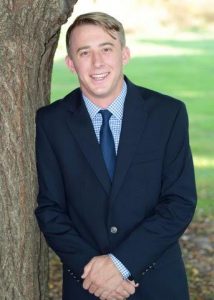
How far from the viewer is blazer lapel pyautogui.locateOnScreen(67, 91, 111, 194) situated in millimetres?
3064

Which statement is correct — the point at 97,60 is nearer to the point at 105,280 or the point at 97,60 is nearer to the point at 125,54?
the point at 125,54

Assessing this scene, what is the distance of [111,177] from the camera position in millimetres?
3094

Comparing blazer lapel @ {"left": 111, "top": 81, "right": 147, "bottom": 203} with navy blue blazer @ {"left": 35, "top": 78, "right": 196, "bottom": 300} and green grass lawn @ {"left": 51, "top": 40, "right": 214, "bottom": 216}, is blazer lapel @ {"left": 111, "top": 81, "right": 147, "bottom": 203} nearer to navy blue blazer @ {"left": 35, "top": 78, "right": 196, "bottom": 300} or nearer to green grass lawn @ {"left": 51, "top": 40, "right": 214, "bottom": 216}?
navy blue blazer @ {"left": 35, "top": 78, "right": 196, "bottom": 300}

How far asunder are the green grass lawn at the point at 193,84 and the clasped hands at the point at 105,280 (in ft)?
17.9

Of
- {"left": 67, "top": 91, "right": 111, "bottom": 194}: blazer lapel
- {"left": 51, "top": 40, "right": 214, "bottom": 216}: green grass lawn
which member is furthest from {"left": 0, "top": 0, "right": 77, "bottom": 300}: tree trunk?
{"left": 51, "top": 40, "right": 214, "bottom": 216}: green grass lawn

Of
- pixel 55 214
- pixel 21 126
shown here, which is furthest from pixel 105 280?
pixel 21 126

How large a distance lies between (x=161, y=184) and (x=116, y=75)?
0.55m

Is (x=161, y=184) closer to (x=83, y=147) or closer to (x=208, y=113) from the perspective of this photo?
(x=83, y=147)

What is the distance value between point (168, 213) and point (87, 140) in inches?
20.0

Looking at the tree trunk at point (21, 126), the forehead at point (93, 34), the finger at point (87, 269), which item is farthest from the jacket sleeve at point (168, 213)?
the tree trunk at point (21, 126)

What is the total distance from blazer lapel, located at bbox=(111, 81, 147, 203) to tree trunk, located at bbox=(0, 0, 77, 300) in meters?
0.51

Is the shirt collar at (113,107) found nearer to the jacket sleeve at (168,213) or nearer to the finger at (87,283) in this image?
the jacket sleeve at (168,213)

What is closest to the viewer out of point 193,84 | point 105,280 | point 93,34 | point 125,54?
point 105,280

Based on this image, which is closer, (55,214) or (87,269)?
(87,269)
